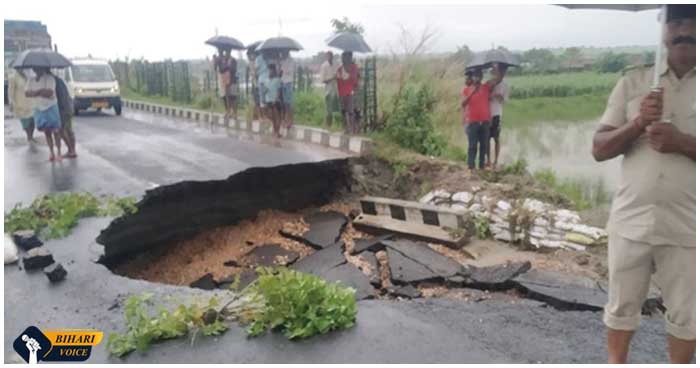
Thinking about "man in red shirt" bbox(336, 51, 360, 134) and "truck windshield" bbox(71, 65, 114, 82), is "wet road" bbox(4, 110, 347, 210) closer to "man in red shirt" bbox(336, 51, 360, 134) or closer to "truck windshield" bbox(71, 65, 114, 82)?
"man in red shirt" bbox(336, 51, 360, 134)

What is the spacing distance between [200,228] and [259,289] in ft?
13.2

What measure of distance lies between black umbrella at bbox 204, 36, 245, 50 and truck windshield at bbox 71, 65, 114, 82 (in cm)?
699

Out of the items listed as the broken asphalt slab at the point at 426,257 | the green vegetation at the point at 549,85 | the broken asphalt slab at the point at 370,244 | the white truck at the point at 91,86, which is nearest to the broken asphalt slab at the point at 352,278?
the broken asphalt slab at the point at 370,244

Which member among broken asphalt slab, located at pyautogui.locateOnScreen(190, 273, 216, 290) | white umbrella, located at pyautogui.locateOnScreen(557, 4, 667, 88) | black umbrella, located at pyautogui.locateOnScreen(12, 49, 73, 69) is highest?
black umbrella, located at pyautogui.locateOnScreen(12, 49, 73, 69)

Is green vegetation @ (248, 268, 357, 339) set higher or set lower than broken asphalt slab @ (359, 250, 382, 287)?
higher

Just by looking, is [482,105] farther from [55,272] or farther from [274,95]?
[55,272]

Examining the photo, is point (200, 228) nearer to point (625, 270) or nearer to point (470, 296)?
point (470, 296)

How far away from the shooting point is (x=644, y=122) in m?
2.53

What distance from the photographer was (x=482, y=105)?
743 cm

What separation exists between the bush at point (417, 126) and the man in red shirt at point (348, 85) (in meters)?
0.95

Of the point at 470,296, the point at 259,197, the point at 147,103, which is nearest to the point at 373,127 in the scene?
the point at 259,197

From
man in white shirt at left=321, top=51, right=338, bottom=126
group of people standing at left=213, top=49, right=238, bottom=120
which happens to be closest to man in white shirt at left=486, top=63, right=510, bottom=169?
man in white shirt at left=321, top=51, right=338, bottom=126

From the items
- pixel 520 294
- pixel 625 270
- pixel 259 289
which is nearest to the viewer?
pixel 625 270

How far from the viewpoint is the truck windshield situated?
17359mm
